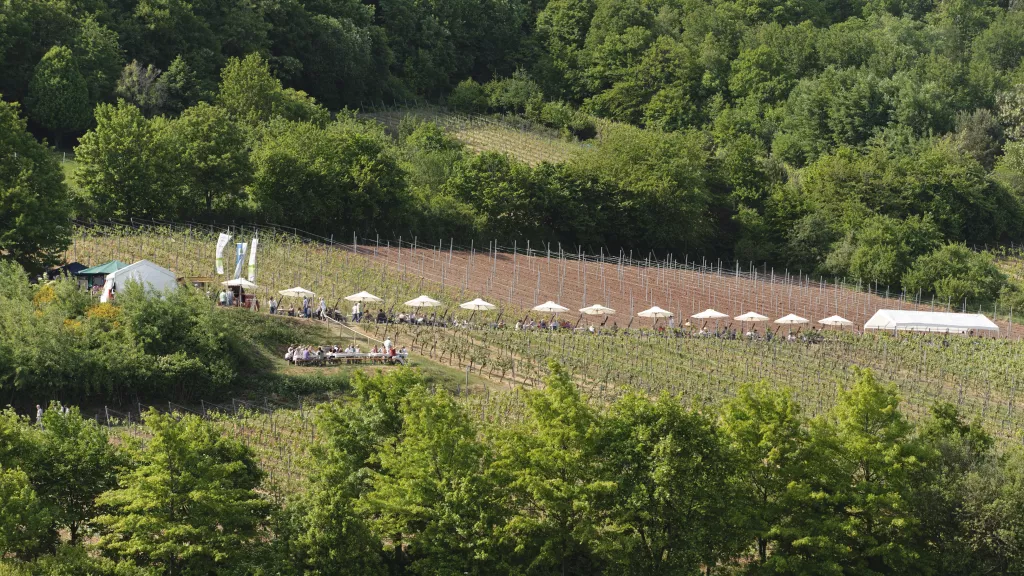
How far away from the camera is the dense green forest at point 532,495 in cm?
4644

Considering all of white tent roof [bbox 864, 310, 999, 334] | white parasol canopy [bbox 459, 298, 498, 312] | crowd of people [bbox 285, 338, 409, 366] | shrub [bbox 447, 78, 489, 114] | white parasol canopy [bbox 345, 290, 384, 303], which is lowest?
crowd of people [bbox 285, 338, 409, 366]

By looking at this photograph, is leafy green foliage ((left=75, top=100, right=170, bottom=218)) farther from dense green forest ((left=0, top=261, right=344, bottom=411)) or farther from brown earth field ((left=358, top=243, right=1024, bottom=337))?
dense green forest ((left=0, top=261, right=344, bottom=411))

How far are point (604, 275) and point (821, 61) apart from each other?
6028 cm

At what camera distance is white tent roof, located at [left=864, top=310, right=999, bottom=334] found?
81812mm

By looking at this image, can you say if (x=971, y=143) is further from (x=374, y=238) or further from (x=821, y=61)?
(x=374, y=238)


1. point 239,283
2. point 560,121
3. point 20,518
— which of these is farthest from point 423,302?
point 560,121

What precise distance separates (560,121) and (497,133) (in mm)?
6825

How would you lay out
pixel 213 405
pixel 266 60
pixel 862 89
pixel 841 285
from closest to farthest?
pixel 213 405, pixel 841 285, pixel 266 60, pixel 862 89

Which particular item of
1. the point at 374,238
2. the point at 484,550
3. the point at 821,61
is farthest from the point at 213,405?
the point at 821,61

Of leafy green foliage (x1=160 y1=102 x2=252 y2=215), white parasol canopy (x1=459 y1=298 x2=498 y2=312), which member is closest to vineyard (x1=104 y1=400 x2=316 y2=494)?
white parasol canopy (x1=459 y1=298 x2=498 y2=312)

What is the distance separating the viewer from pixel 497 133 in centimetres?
12481

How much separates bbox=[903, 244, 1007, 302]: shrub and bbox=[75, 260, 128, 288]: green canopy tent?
50.3 meters

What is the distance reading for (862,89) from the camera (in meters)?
131

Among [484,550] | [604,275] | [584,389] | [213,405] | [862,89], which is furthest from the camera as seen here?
[862,89]
